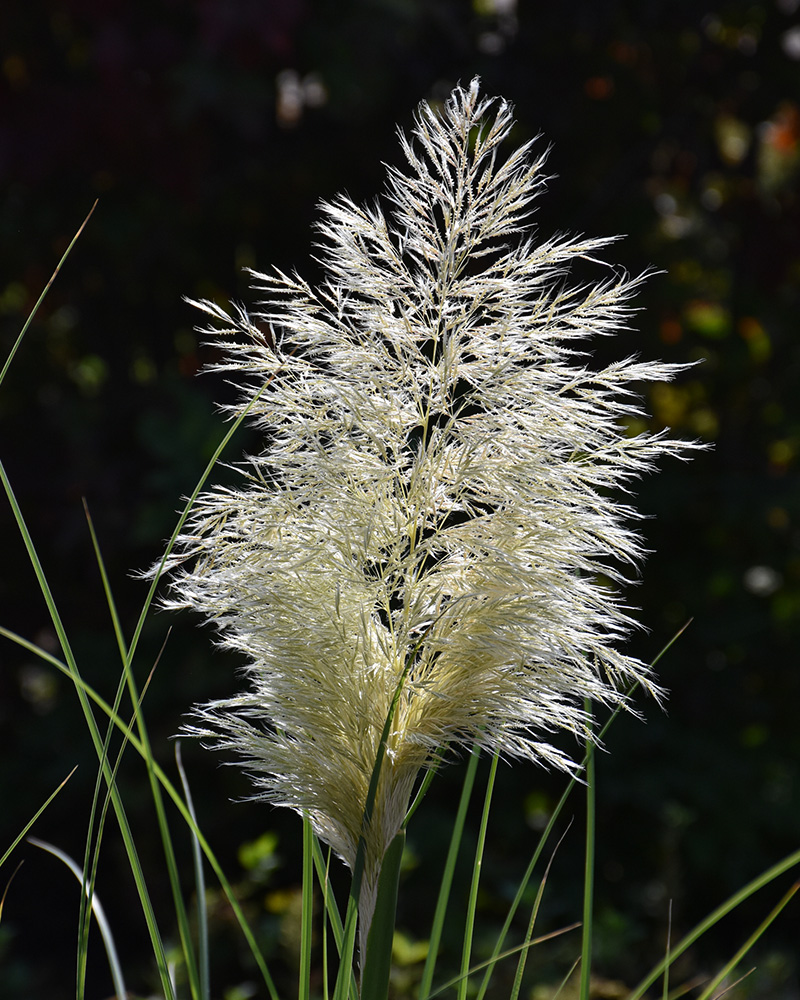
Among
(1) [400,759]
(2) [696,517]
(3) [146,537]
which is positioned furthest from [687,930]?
(1) [400,759]

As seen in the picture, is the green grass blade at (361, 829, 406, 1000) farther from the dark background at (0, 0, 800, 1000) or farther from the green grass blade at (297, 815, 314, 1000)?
the dark background at (0, 0, 800, 1000)

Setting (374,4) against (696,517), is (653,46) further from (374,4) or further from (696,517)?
(696,517)

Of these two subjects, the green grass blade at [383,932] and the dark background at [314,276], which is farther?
the dark background at [314,276]

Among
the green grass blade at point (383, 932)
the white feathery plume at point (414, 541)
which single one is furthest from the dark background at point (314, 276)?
the green grass blade at point (383, 932)

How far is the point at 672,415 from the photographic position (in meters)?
3.54

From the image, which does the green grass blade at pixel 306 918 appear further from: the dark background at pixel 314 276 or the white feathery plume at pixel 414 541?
the dark background at pixel 314 276

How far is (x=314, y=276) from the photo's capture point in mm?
2953

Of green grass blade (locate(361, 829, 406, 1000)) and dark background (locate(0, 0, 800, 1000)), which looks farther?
dark background (locate(0, 0, 800, 1000))

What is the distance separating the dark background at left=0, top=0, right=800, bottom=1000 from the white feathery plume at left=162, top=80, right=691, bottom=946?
1.57 meters

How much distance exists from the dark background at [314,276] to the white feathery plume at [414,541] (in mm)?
1566

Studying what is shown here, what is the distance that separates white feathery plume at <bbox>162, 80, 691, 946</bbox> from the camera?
83 cm

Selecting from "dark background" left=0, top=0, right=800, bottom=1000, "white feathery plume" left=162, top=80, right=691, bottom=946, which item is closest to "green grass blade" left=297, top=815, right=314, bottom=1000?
"white feathery plume" left=162, top=80, right=691, bottom=946

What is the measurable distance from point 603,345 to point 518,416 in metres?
2.19

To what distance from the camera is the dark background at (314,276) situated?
101 inches
